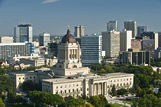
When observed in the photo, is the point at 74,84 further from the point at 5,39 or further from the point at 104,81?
the point at 5,39

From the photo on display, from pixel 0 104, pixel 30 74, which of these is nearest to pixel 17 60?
pixel 30 74

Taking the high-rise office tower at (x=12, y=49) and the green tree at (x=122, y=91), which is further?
the high-rise office tower at (x=12, y=49)

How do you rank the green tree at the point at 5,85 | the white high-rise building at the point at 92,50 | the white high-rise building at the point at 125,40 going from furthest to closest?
1. the white high-rise building at the point at 125,40
2. the white high-rise building at the point at 92,50
3. the green tree at the point at 5,85

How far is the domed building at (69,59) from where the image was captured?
45531mm

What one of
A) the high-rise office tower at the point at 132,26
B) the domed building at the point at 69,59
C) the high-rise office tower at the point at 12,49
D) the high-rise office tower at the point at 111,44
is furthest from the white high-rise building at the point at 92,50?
the high-rise office tower at the point at 132,26

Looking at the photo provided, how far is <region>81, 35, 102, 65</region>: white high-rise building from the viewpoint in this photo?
74.7 m

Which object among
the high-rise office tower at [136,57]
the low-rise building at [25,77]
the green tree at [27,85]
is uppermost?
the high-rise office tower at [136,57]

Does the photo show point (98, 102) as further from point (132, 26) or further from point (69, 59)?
point (132, 26)

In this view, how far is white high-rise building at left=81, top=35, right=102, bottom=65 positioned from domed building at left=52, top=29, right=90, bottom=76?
27.4m

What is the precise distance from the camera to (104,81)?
4350 cm

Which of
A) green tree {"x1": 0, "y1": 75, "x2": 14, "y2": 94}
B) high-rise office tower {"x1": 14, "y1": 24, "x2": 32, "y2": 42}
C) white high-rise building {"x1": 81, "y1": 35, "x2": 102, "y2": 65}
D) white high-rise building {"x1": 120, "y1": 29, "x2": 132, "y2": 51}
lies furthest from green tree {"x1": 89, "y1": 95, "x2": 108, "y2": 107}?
high-rise office tower {"x1": 14, "y1": 24, "x2": 32, "y2": 42}

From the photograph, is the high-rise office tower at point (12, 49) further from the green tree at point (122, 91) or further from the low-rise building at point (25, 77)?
the green tree at point (122, 91)

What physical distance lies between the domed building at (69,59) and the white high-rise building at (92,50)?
27.4 meters

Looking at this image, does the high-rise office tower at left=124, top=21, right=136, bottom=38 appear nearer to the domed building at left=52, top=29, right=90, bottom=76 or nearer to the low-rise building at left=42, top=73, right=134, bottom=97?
the domed building at left=52, top=29, right=90, bottom=76
